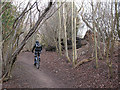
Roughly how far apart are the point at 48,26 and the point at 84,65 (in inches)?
462

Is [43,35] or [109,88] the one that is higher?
[43,35]

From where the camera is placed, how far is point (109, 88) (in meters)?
6.28

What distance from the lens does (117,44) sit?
13172mm

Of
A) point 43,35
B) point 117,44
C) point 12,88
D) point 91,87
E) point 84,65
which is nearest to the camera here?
point 12,88

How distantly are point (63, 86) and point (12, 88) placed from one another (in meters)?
2.52

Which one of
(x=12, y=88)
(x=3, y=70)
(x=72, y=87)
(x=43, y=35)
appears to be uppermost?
(x=43, y=35)

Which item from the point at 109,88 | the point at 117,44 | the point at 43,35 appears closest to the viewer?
the point at 109,88

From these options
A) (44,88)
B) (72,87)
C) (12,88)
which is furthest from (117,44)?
(12,88)

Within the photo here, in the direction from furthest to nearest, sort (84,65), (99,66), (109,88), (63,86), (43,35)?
(43,35), (84,65), (99,66), (63,86), (109,88)

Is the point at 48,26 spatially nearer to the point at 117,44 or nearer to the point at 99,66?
the point at 117,44

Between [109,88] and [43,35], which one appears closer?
[109,88]

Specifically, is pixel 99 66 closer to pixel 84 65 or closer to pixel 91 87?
pixel 84 65

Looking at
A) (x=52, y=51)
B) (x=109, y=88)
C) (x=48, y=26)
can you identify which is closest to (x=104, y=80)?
(x=109, y=88)

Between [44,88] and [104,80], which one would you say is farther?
[104,80]
